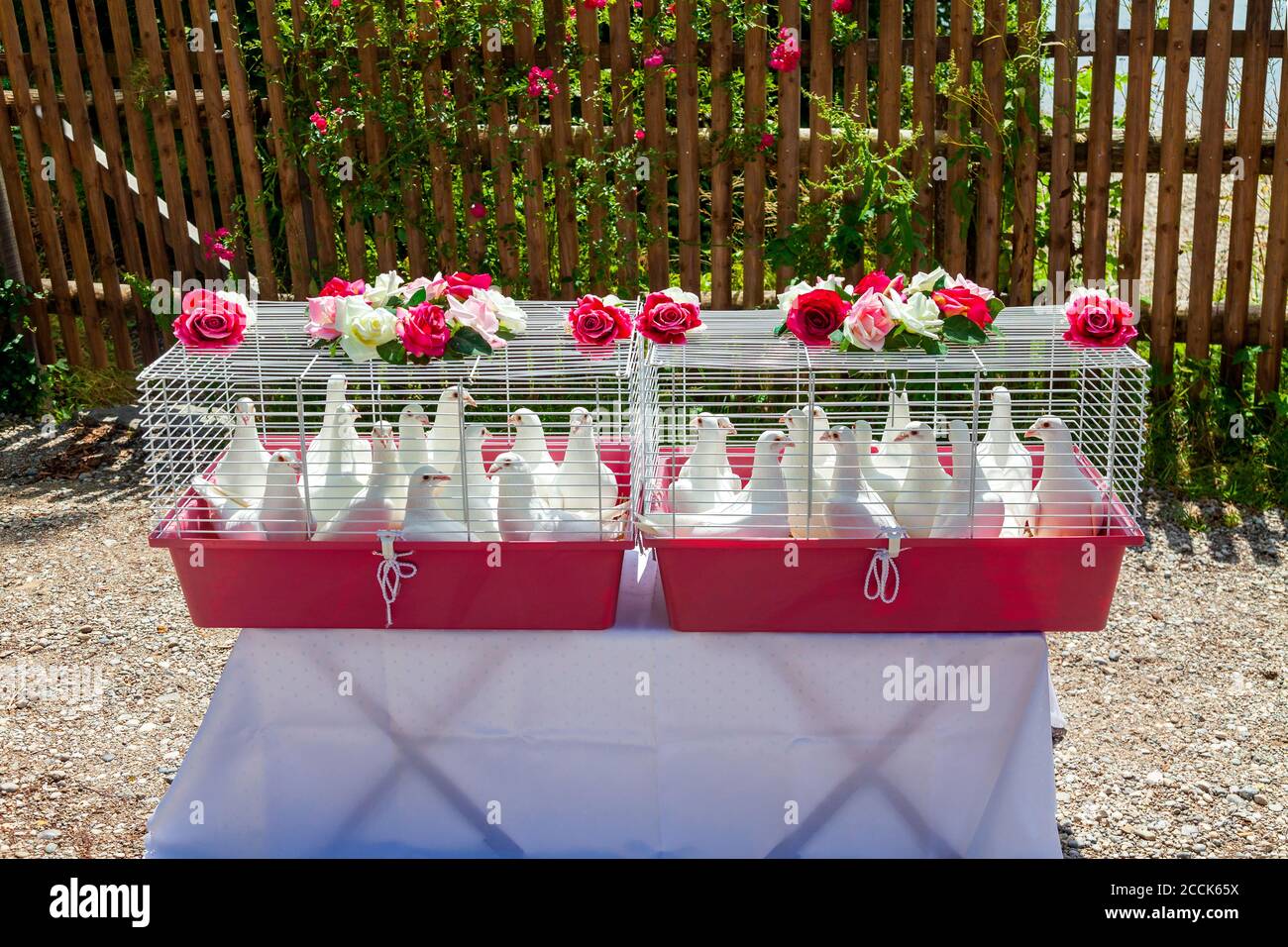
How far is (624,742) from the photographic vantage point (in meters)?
2.89

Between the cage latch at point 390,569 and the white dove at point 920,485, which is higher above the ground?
the white dove at point 920,485

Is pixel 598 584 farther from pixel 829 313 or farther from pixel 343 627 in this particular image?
pixel 829 313

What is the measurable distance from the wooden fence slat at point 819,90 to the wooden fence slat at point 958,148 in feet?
1.56

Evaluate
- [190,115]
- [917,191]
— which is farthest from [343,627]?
[190,115]

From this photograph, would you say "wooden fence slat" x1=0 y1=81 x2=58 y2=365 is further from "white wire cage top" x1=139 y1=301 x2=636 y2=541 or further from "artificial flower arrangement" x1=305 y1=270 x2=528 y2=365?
"artificial flower arrangement" x1=305 y1=270 x2=528 y2=365

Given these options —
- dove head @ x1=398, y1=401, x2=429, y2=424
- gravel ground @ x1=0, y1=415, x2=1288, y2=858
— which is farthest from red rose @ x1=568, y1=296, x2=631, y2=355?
gravel ground @ x1=0, y1=415, x2=1288, y2=858

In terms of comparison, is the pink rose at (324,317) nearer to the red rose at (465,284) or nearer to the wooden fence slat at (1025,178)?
the red rose at (465,284)

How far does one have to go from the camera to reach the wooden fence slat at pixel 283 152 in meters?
5.60

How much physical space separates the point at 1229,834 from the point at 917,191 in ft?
9.60

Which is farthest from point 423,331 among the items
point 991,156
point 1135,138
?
point 1135,138

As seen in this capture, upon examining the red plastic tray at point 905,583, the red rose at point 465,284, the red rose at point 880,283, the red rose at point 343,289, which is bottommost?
the red plastic tray at point 905,583

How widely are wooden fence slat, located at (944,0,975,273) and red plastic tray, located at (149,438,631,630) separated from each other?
315 cm

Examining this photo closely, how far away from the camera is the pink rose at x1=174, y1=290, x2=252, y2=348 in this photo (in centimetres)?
288

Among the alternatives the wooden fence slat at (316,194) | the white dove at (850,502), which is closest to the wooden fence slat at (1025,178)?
the wooden fence slat at (316,194)
